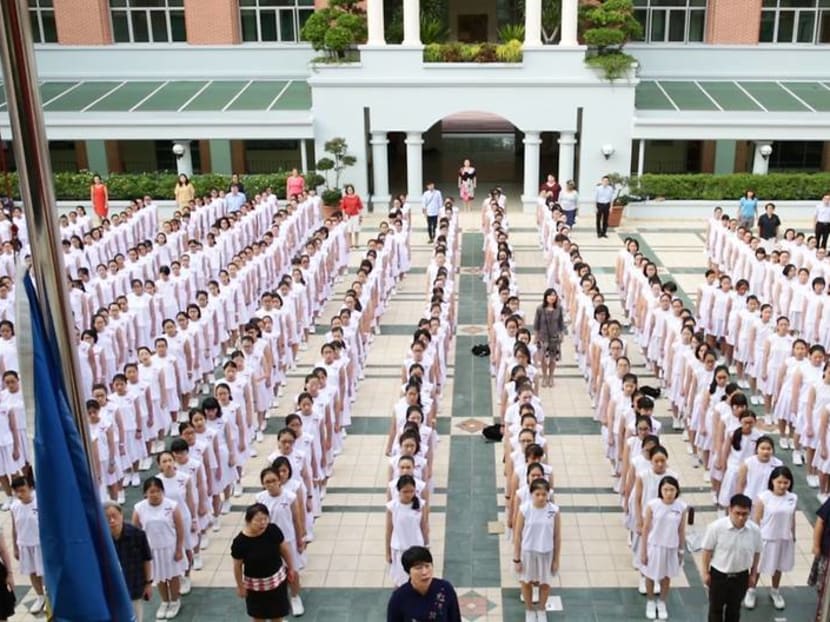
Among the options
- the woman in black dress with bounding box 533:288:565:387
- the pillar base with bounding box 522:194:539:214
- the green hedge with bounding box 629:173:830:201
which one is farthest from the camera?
the pillar base with bounding box 522:194:539:214

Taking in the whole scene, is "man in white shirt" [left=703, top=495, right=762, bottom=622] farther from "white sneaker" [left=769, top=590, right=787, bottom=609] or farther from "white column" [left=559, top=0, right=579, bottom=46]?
"white column" [left=559, top=0, right=579, bottom=46]

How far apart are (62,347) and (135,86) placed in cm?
2675

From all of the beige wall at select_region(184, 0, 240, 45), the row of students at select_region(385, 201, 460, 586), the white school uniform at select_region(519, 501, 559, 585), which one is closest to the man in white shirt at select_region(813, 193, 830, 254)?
the row of students at select_region(385, 201, 460, 586)

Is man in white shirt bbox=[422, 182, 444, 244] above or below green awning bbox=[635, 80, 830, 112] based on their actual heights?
below

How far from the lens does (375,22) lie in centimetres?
2345

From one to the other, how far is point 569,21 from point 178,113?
10.6 m

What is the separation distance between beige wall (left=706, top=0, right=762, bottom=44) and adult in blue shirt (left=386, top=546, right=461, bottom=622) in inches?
1005

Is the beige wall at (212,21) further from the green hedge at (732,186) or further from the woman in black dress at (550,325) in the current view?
the woman in black dress at (550,325)

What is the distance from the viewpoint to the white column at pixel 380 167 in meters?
24.0

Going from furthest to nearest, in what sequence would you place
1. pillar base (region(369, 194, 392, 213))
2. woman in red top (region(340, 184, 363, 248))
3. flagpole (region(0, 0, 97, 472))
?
pillar base (region(369, 194, 392, 213)) → woman in red top (region(340, 184, 363, 248)) → flagpole (region(0, 0, 97, 472))

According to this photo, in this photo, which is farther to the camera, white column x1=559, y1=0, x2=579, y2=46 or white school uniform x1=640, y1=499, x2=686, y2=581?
white column x1=559, y1=0, x2=579, y2=46

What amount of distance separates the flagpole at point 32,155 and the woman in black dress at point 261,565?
4149 mm

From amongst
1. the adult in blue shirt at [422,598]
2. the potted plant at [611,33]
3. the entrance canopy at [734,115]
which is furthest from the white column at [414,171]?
the adult in blue shirt at [422,598]

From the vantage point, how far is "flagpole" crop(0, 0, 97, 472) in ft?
8.02
